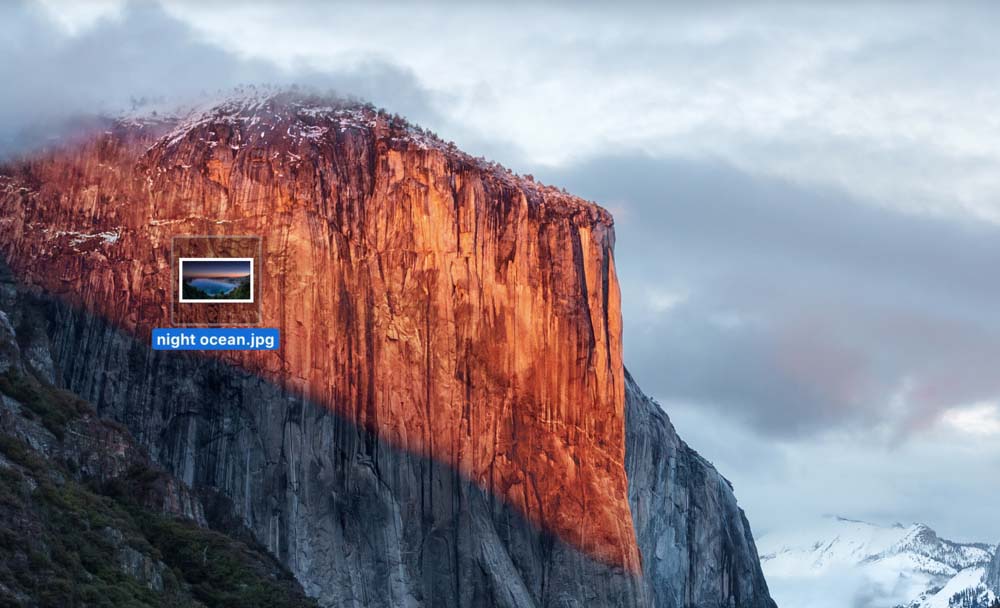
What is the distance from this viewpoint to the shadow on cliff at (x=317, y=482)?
133 meters

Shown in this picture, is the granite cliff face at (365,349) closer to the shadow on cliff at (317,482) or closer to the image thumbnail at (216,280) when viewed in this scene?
the shadow on cliff at (317,482)

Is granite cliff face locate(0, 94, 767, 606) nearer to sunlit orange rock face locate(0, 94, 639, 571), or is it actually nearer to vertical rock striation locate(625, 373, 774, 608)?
sunlit orange rock face locate(0, 94, 639, 571)

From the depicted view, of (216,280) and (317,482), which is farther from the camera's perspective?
(216,280)

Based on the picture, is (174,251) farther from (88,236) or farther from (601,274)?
(601,274)

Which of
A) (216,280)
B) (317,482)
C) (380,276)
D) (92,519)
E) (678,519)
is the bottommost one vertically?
(92,519)

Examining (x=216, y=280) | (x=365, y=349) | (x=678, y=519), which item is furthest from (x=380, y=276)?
(x=678, y=519)

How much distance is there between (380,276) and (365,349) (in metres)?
4.52

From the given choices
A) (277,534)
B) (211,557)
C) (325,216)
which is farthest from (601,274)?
(211,557)

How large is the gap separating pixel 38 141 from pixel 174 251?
37.7 ft

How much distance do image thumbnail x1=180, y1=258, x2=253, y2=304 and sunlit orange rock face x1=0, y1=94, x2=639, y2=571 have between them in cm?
103

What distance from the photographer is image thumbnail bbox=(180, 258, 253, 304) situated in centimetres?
13700

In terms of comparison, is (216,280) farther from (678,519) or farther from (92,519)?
(678,519)

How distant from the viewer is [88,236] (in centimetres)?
13950

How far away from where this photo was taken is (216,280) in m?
138
